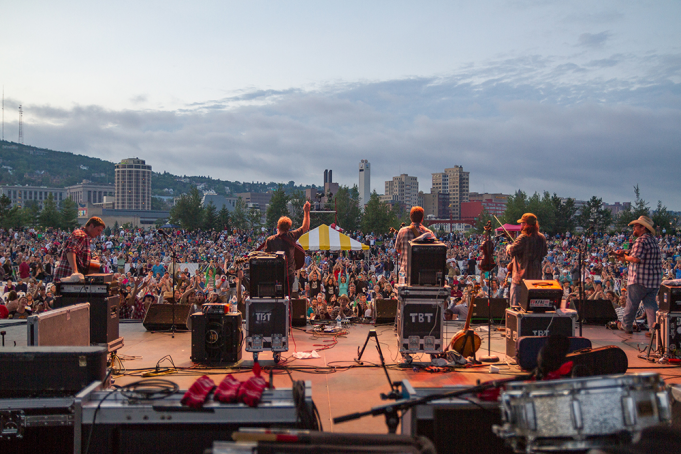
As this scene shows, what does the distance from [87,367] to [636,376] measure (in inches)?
153

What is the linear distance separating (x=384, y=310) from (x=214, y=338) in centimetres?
419

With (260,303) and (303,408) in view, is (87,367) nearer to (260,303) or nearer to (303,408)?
(303,408)

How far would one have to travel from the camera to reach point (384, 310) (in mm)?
9805

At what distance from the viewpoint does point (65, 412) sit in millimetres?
3482

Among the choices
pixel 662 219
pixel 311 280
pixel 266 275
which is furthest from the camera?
pixel 662 219

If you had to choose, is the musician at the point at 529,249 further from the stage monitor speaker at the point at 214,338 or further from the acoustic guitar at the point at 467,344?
the stage monitor speaker at the point at 214,338

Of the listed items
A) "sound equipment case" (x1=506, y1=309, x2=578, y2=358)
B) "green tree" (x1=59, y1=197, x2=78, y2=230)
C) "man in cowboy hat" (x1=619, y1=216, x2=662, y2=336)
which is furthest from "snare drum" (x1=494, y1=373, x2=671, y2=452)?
"green tree" (x1=59, y1=197, x2=78, y2=230)

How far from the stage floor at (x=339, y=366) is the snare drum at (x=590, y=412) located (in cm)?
165

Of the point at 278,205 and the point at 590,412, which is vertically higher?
the point at 278,205

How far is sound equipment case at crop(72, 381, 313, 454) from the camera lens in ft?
10.5

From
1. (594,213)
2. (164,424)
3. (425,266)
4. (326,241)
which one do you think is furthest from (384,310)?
(594,213)

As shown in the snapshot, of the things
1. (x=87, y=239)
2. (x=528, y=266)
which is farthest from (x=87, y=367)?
(x=528, y=266)

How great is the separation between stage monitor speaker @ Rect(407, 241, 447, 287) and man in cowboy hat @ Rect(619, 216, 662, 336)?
3.07m

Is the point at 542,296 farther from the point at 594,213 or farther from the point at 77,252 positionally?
the point at 594,213
